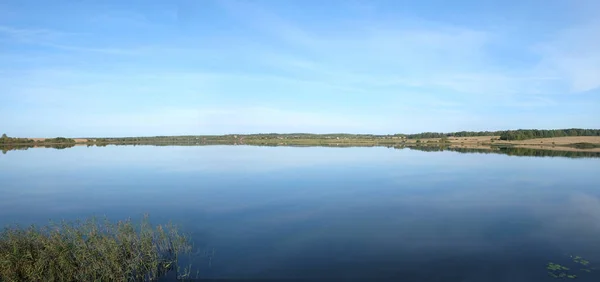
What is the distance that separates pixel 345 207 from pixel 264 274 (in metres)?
8.45

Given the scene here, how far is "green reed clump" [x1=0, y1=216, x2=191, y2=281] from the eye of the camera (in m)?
7.60

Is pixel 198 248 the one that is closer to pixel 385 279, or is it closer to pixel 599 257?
pixel 385 279

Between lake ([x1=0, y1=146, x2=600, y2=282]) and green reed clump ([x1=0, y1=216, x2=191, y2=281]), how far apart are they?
4.01ft

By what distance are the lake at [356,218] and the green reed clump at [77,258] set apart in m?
1.22

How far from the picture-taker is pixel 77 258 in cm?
791

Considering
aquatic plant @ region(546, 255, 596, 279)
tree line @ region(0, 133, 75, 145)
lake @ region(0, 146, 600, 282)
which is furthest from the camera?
tree line @ region(0, 133, 75, 145)

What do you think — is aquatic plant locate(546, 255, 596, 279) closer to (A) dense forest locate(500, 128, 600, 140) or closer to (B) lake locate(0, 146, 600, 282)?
(B) lake locate(0, 146, 600, 282)

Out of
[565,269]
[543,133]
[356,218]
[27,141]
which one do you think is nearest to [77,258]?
[356,218]

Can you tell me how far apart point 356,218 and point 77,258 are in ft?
31.0

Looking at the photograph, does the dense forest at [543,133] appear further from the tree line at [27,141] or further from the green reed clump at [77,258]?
the tree line at [27,141]

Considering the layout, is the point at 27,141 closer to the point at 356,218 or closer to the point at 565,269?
the point at 356,218

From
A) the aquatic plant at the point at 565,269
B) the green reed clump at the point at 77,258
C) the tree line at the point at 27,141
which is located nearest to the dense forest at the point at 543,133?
the aquatic plant at the point at 565,269

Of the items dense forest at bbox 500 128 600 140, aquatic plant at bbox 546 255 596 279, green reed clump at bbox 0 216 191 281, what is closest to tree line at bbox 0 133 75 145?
green reed clump at bbox 0 216 191 281

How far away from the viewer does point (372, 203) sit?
17484 mm
